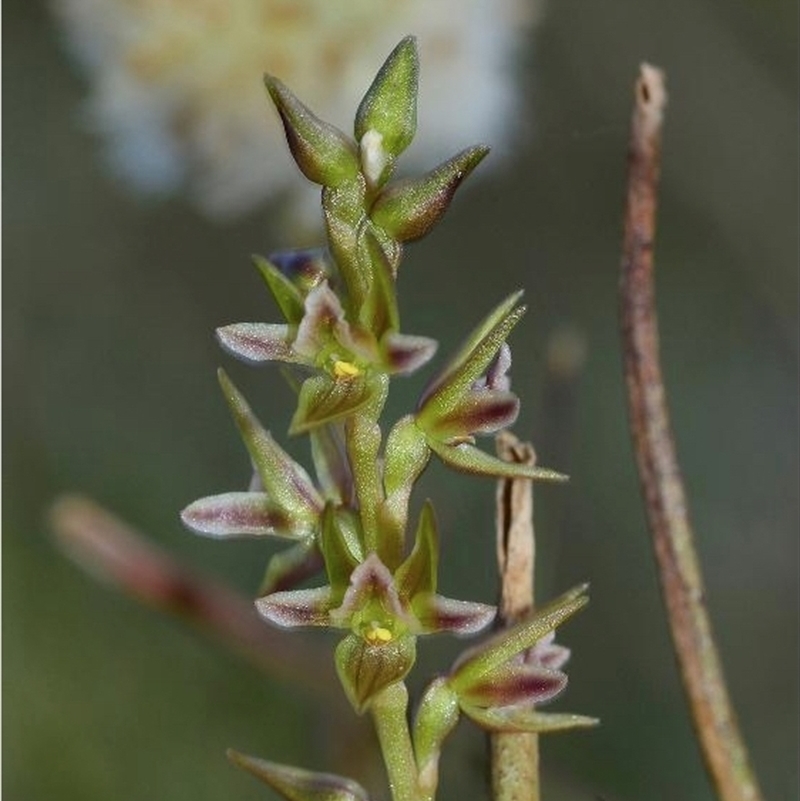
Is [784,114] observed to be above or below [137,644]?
above

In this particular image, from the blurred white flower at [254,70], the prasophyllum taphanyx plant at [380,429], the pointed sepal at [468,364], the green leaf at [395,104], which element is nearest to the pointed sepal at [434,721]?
the prasophyllum taphanyx plant at [380,429]

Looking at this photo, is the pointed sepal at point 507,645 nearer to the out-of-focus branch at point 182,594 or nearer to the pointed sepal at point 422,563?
the pointed sepal at point 422,563

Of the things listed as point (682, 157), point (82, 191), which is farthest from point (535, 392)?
point (82, 191)

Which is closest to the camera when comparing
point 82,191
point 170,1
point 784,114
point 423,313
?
point 170,1

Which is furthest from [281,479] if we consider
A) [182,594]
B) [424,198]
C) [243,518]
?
[182,594]

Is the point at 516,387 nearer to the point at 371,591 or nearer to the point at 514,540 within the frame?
the point at 514,540

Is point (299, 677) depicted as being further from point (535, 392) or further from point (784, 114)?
point (784, 114)

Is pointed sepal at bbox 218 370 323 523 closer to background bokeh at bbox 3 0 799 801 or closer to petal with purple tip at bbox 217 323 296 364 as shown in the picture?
petal with purple tip at bbox 217 323 296 364
